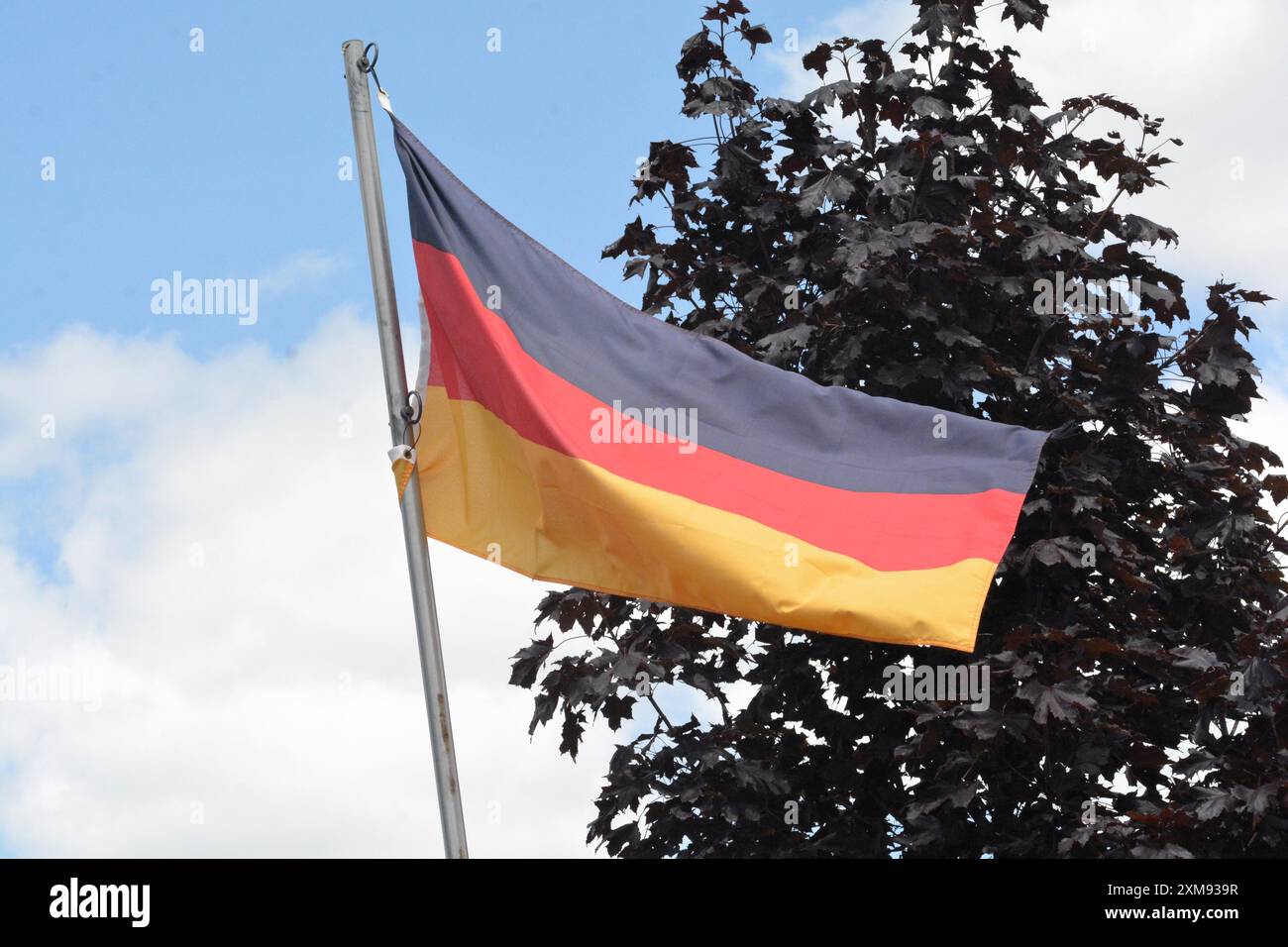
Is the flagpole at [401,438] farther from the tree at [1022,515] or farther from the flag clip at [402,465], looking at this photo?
the tree at [1022,515]

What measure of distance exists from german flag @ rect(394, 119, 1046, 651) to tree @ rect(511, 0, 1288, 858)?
2110 mm

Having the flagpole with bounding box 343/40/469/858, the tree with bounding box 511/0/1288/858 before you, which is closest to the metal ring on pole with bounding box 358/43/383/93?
the flagpole with bounding box 343/40/469/858

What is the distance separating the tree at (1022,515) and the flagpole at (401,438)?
3.71 m

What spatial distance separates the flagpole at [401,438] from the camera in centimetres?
685

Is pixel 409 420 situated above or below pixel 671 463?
above

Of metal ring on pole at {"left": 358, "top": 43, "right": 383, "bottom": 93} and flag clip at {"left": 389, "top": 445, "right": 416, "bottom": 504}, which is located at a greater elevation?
metal ring on pole at {"left": 358, "top": 43, "right": 383, "bottom": 93}

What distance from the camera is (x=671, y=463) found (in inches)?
313

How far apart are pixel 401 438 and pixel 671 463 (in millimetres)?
1275

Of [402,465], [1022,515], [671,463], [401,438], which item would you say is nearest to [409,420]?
[401,438]

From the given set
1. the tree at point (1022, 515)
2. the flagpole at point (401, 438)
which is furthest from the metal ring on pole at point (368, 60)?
the tree at point (1022, 515)

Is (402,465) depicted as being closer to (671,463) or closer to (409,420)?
(409,420)

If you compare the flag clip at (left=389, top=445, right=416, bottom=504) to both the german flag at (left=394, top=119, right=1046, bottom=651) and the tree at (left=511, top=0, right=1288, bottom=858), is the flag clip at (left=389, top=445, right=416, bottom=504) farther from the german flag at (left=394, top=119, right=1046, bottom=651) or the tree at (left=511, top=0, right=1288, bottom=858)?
the tree at (left=511, top=0, right=1288, bottom=858)

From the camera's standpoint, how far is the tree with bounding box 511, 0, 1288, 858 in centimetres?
1015

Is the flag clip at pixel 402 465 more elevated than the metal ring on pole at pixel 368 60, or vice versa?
the metal ring on pole at pixel 368 60
